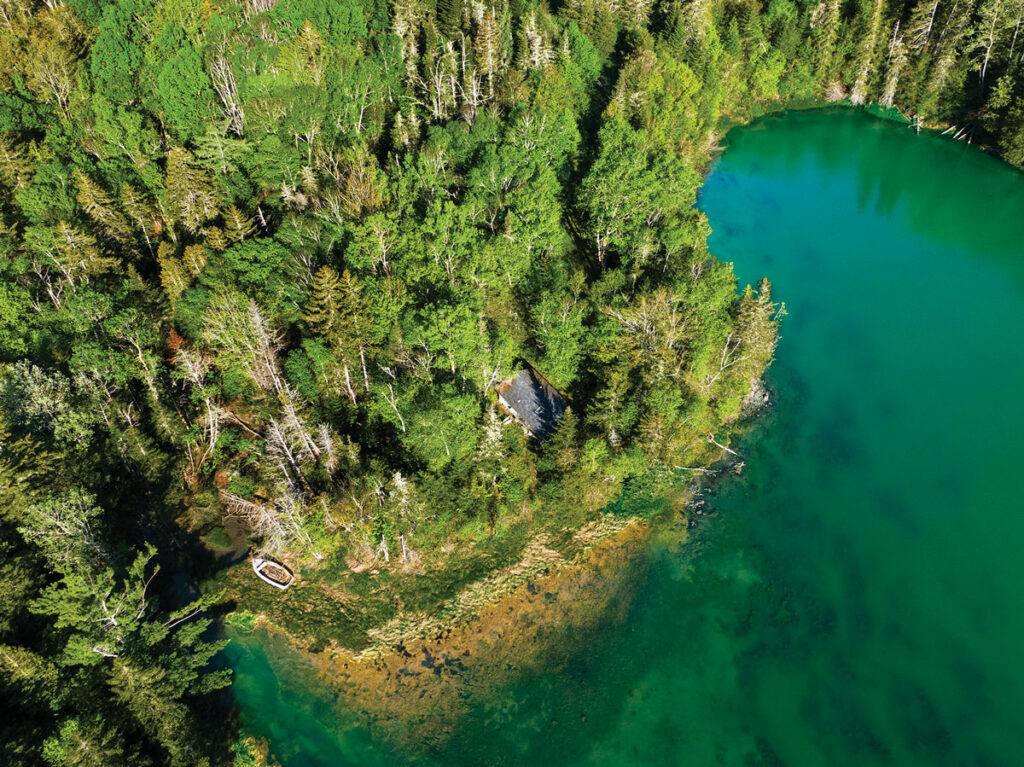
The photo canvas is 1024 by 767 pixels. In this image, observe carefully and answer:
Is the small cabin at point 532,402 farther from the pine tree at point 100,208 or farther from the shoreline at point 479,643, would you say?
the pine tree at point 100,208

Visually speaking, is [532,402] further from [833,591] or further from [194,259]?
[194,259]

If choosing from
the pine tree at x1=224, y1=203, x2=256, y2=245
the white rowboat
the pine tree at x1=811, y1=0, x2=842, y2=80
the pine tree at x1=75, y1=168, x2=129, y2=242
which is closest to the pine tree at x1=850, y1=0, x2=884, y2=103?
the pine tree at x1=811, y1=0, x2=842, y2=80

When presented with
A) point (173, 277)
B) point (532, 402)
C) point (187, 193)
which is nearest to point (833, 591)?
point (532, 402)

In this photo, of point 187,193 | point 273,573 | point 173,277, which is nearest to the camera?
point 273,573

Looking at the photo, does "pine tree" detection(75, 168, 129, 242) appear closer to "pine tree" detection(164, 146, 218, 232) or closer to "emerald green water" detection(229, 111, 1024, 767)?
"pine tree" detection(164, 146, 218, 232)

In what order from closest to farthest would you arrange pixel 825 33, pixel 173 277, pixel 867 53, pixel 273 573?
pixel 273 573 → pixel 173 277 → pixel 867 53 → pixel 825 33

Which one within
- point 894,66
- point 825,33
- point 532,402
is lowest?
point 532,402

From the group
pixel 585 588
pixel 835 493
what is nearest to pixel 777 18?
pixel 835 493

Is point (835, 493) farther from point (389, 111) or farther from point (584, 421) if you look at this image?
point (389, 111)
